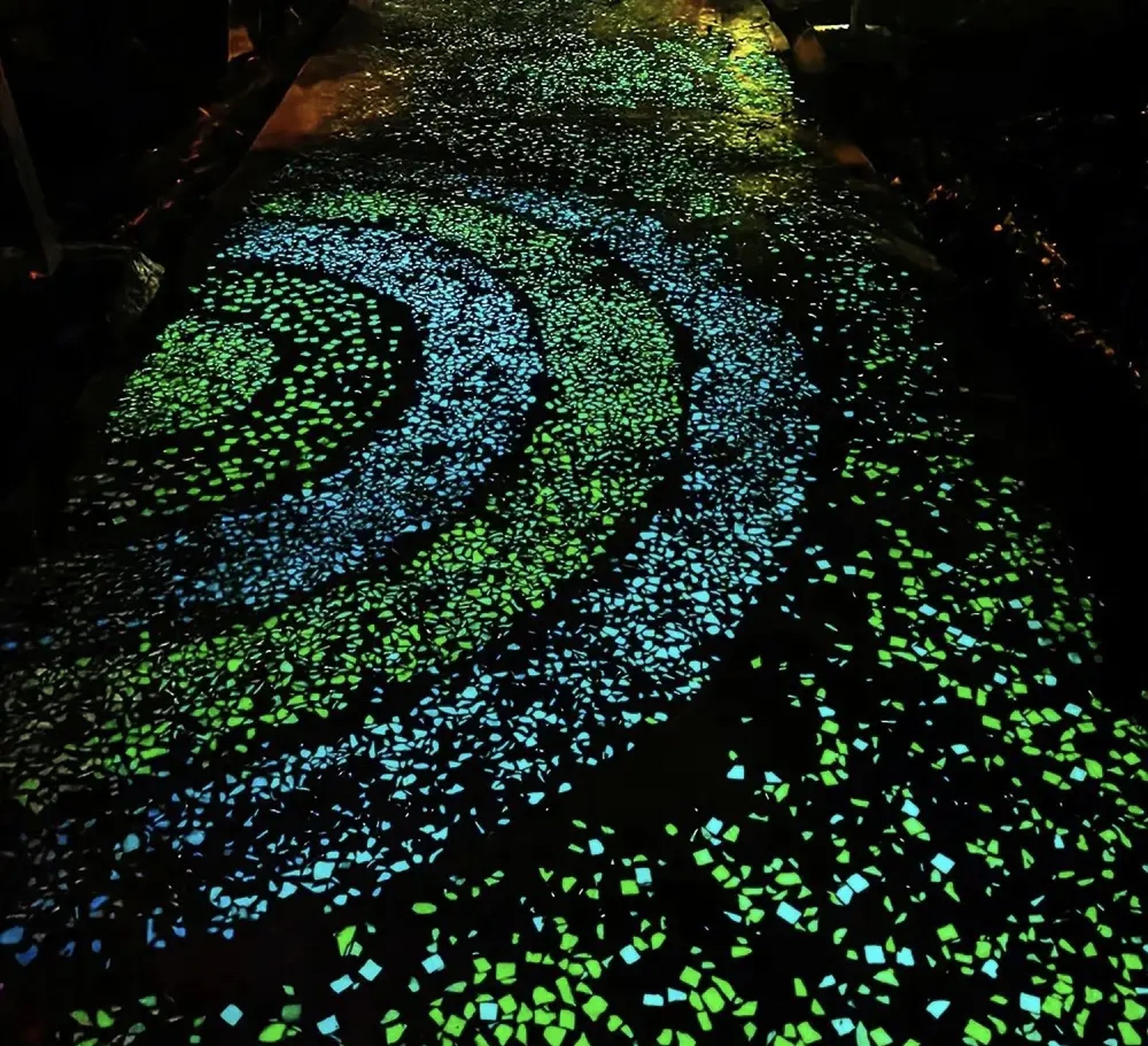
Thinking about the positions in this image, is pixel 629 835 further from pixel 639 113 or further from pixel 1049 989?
pixel 639 113

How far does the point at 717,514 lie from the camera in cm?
84

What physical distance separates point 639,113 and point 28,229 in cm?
89

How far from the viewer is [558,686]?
2.31 feet

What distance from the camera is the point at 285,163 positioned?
52.7 inches

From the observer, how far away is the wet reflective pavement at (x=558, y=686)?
56 cm

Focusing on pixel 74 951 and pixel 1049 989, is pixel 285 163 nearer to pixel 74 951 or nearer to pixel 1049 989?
pixel 74 951

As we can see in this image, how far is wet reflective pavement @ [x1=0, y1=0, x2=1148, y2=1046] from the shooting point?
1.84 ft

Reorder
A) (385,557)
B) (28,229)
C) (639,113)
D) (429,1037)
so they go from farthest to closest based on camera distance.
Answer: (639,113) → (28,229) → (385,557) → (429,1037)

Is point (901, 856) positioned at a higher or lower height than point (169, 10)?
lower

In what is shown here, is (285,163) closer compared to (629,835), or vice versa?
(629,835)

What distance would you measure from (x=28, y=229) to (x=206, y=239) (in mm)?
199

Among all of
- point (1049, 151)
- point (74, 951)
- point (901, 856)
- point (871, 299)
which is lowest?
point (74, 951)

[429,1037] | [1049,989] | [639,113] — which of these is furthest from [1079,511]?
[639,113]

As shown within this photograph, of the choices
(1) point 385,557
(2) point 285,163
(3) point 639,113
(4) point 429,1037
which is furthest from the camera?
(3) point 639,113
